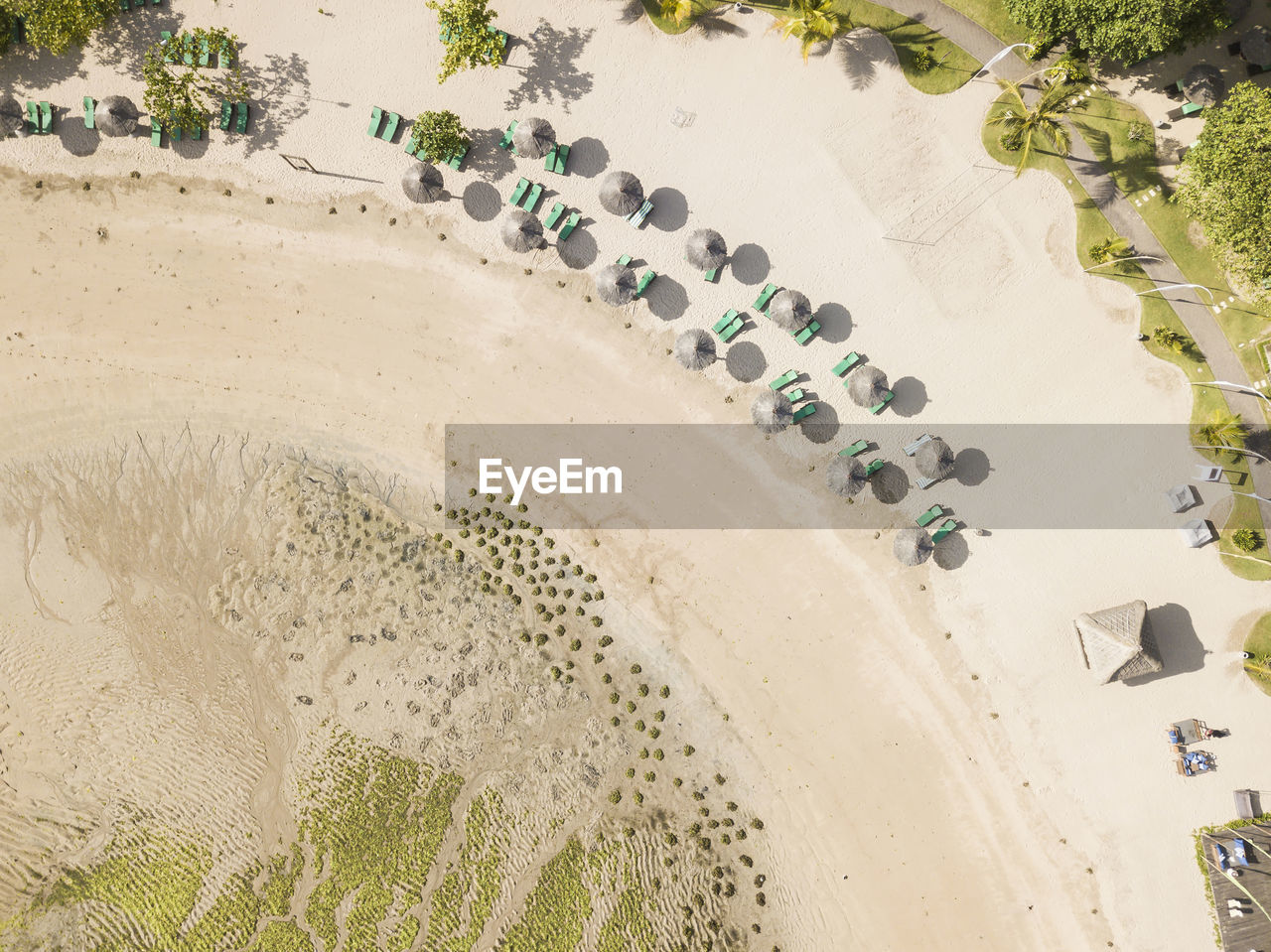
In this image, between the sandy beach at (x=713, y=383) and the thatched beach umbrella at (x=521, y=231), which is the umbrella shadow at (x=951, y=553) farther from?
the thatched beach umbrella at (x=521, y=231)

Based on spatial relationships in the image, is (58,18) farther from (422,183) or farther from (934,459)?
(934,459)

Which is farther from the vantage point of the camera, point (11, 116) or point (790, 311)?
point (11, 116)

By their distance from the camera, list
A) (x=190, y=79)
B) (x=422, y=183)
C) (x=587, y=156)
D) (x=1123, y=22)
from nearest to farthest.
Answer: (x=1123, y=22)
(x=422, y=183)
(x=190, y=79)
(x=587, y=156)

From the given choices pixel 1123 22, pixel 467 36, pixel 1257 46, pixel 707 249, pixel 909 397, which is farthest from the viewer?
pixel 909 397

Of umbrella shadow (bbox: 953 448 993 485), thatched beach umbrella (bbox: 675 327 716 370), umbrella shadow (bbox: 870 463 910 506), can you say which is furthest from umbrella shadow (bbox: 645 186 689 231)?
umbrella shadow (bbox: 953 448 993 485)

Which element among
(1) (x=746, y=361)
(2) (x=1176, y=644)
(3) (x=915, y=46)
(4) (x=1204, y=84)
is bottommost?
(2) (x=1176, y=644)

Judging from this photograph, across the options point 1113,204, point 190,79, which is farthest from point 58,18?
point 1113,204

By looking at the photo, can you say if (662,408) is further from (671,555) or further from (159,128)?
(159,128)
